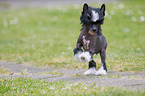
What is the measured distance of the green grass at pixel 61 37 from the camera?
25.0ft

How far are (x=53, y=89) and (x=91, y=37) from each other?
1.51 m

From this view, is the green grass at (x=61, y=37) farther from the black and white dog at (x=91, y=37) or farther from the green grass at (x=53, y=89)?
the green grass at (x=53, y=89)

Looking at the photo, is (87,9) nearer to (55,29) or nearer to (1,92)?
(1,92)

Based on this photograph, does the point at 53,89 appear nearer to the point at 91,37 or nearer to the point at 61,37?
the point at 91,37

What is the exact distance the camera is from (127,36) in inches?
492

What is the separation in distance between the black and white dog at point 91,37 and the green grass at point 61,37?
1097 millimetres

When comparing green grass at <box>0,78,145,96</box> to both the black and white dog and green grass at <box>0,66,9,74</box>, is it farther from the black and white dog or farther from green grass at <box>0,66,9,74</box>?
green grass at <box>0,66,9,74</box>

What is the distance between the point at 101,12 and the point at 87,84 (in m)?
1.54

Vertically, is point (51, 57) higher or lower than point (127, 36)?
lower

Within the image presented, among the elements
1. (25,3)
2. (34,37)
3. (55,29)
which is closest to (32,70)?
(34,37)

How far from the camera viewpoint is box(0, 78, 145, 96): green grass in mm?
4246

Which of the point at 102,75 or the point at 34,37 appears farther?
the point at 34,37

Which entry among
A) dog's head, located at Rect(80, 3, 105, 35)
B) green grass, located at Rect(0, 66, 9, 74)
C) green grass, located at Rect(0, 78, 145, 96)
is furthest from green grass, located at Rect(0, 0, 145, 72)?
green grass, located at Rect(0, 78, 145, 96)

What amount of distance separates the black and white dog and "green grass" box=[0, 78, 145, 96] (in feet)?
2.49
